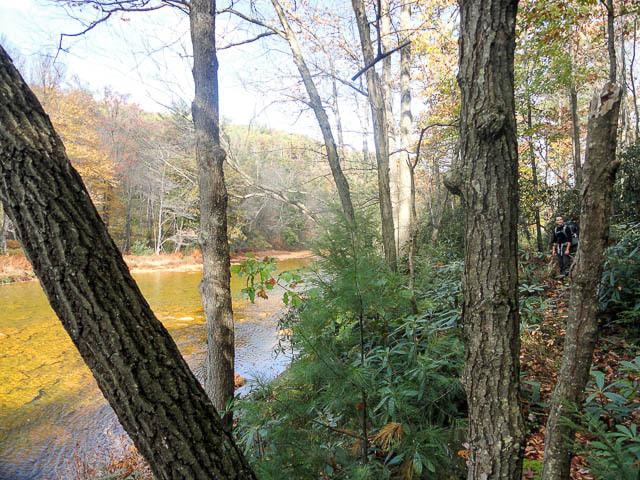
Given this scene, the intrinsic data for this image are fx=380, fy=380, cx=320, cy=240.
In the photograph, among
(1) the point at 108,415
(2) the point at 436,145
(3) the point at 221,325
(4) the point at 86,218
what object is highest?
(2) the point at 436,145

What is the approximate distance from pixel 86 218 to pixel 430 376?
196cm

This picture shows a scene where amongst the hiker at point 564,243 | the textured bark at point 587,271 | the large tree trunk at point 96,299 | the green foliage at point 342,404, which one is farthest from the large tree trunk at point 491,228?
the hiker at point 564,243

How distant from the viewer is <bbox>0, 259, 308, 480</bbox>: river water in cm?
498

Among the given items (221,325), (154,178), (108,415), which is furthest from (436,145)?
(154,178)

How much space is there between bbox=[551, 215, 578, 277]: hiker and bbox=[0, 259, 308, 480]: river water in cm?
390

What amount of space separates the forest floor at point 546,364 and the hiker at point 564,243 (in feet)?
5.51

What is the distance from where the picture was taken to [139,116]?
2770cm

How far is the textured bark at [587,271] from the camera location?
1226 millimetres

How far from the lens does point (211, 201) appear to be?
3.51 m

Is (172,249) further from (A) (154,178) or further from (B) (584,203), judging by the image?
(B) (584,203)

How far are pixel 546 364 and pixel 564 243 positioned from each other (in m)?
3.39

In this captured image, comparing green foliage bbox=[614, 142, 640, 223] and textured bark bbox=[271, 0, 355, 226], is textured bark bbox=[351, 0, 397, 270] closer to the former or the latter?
textured bark bbox=[271, 0, 355, 226]

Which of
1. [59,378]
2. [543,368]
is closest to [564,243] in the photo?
[543,368]

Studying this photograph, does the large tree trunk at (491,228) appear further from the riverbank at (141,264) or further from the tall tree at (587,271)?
the riverbank at (141,264)
